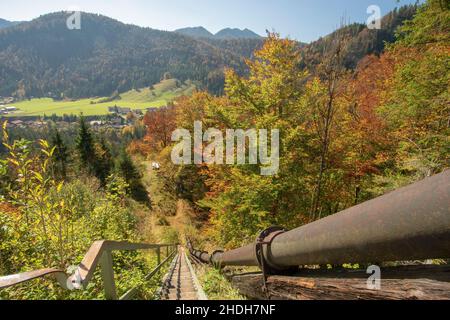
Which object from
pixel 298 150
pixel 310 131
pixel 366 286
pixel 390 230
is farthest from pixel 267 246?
pixel 310 131

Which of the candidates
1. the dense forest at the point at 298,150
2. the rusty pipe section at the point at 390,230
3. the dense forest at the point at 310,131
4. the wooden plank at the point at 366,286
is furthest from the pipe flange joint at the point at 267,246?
the dense forest at the point at 310,131

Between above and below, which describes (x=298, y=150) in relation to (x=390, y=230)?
below

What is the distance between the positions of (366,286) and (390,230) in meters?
0.50

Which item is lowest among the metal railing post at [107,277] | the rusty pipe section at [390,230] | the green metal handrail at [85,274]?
the metal railing post at [107,277]

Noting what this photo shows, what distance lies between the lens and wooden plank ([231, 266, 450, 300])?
129 cm

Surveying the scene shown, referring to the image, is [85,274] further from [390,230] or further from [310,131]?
[310,131]

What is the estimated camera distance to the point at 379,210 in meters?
1.35

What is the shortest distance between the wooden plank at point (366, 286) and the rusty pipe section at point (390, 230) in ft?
0.45

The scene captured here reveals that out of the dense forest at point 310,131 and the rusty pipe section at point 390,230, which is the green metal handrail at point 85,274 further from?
the dense forest at point 310,131

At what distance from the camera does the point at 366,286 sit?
1.60 m

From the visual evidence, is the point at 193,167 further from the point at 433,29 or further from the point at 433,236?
the point at 433,236

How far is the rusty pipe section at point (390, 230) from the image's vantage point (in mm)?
1108

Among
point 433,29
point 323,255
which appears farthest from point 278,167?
point 323,255

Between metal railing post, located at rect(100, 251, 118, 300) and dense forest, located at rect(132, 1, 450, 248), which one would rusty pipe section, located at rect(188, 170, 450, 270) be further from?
dense forest, located at rect(132, 1, 450, 248)
